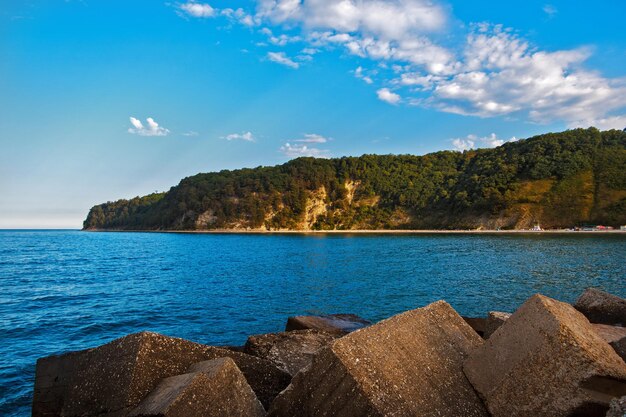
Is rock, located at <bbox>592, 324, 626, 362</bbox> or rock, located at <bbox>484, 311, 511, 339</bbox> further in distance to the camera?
rock, located at <bbox>484, 311, 511, 339</bbox>

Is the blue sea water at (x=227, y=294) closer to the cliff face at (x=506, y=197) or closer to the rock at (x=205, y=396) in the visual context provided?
the rock at (x=205, y=396)

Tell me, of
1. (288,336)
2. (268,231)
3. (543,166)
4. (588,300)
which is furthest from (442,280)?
(268,231)

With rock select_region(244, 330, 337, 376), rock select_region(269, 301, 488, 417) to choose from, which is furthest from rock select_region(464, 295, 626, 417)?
rock select_region(244, 330, 337, 376)

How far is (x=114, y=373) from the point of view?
6125mm

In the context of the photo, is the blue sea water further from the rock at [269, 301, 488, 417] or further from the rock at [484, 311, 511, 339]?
the rock at [484, 311, 511, 339]

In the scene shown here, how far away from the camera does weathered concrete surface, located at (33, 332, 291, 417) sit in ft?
19.7

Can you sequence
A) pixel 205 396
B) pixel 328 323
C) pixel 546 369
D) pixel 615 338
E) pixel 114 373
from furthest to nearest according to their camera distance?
pixel 328 323
pixel 615 338
pixel 114 373
pixel 205 396
pixel 546 369

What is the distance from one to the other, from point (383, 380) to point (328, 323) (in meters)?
9.37

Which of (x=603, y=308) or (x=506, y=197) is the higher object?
(x=506, y=197)

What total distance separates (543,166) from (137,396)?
156039mm

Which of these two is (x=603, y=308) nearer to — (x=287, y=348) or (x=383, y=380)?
(x=287, y=348)

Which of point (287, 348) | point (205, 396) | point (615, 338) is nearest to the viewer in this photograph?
point (205, 396)

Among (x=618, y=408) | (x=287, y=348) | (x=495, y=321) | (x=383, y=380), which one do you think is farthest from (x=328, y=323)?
(x=618, y=408)

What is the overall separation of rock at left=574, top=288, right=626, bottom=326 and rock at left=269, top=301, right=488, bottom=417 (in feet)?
27.5
